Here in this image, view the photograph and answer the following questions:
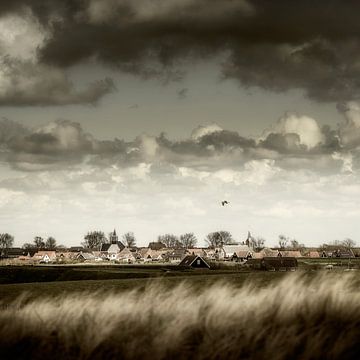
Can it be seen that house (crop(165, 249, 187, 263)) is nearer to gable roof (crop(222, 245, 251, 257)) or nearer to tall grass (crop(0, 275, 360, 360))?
gable roof (crop(222, 245, 251, 257))

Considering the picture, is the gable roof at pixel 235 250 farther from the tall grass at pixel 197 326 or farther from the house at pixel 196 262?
the tall grass at pixel 197 326

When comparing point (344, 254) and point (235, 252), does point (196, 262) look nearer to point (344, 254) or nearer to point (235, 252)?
point (235, 252)

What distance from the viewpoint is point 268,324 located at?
21.5 feet

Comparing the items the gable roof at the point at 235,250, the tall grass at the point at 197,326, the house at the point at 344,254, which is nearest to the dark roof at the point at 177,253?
the gable roof at the point at 235,250

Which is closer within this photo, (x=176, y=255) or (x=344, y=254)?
(x=344, y=254)

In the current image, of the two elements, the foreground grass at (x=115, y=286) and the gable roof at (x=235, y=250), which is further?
the gable roof at (x=235, y=250)

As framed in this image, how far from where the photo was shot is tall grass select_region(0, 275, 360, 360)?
609 centimetres

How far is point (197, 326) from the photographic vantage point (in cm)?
667

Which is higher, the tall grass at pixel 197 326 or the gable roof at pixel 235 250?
the gable roof at pixel 235 250

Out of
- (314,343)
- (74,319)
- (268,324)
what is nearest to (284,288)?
(268,324)

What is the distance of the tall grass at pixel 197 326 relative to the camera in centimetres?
609

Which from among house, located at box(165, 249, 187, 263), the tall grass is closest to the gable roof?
house, located at box(165, 249, 187, 263)

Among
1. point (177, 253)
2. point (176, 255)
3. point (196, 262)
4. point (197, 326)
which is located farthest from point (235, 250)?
point (197, 326)

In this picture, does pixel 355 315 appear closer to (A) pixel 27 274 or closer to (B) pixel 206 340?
(B) pixel 206 340
